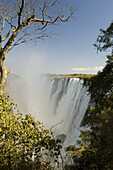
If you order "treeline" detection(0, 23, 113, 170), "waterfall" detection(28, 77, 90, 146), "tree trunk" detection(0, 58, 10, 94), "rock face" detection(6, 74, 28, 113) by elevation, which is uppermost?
"rock face" detection(6, 74, 28, 113)

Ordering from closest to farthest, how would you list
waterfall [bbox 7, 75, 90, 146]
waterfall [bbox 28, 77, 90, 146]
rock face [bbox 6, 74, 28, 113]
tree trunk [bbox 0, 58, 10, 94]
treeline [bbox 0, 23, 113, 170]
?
treeline [bbox 0, 23, 113, 170] → tree trunk [bbox 0, 58, 10, 94] → waterfall [bbox 28, 77, 90, 146] → waterfall [bbox 7, 75, 90, 146] → rock face [bbox 6, 74, 28, 113]

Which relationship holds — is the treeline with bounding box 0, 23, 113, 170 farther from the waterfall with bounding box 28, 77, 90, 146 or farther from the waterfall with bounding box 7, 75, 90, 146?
the waterfall with bounding box 28, 77, 90, 146

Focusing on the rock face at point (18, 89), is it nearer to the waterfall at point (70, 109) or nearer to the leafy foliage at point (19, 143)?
the waterfall at point (70, 109)

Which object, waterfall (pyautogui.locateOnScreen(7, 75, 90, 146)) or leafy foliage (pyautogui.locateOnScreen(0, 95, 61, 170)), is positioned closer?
leafy foliage (pyautogui.locateOnScreen(0, 95, 61, 170))

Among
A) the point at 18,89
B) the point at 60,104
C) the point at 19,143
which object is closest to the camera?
the point at 19,143

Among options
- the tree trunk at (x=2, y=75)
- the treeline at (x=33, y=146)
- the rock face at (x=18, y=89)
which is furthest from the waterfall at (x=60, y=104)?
the tree trunk at (x=2, y=75)

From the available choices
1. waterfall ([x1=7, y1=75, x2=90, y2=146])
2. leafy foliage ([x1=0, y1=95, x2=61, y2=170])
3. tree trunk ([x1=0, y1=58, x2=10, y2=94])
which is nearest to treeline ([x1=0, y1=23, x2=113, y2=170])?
leafy foliage ([x1=0, y1=95, x2=61, y2=170])

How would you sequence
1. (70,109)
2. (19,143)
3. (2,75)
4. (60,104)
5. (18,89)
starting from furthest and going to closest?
(18,89), (60,104), (70,109), (2,75), (19,143)

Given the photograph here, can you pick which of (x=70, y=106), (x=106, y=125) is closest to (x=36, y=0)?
(x=106, y=125)

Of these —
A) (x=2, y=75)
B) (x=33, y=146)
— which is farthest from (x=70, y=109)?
(x=33, y=146)

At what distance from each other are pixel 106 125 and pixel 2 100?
323 cm

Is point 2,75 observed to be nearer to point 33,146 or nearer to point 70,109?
point 33,146

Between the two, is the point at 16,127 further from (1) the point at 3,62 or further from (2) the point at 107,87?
(2) the point at 107,87

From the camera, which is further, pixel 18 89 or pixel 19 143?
pixel 18 89
